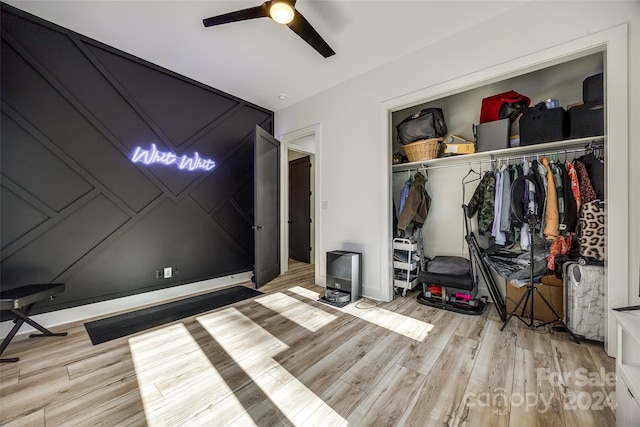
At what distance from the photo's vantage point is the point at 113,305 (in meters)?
2.84

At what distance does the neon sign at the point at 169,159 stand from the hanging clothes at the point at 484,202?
11.7ft

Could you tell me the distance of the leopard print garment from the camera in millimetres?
2051

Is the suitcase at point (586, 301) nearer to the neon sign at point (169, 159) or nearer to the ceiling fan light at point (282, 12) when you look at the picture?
the ceiling fan light at point (282, 12)

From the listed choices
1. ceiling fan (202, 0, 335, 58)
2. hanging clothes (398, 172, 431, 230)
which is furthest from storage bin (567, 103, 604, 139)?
ceiling fan (202, 0, 335, 58)

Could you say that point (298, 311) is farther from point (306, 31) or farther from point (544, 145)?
point (544, 145)

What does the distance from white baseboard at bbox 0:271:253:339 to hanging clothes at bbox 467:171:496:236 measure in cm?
356

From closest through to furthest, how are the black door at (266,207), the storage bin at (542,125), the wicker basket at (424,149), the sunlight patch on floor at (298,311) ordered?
1. the storage bin at (542,125)
2. the sunlight patch on floor at (298,311)
3. the wicker basket at (424,149)
4. the black door at (266,207)

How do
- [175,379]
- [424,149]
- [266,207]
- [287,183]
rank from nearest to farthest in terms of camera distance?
[175,379], [424,149], [266,207], [287,183]

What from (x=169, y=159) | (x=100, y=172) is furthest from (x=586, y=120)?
(x=100, y=172)

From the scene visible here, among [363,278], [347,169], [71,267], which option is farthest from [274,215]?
[71,267]

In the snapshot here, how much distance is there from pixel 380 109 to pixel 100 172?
3.34 m

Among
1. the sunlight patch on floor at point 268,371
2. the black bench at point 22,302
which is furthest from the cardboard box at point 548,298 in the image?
the black bench at point 22,302

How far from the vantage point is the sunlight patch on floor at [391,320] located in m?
2.30

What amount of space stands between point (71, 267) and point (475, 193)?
14.9 feet
